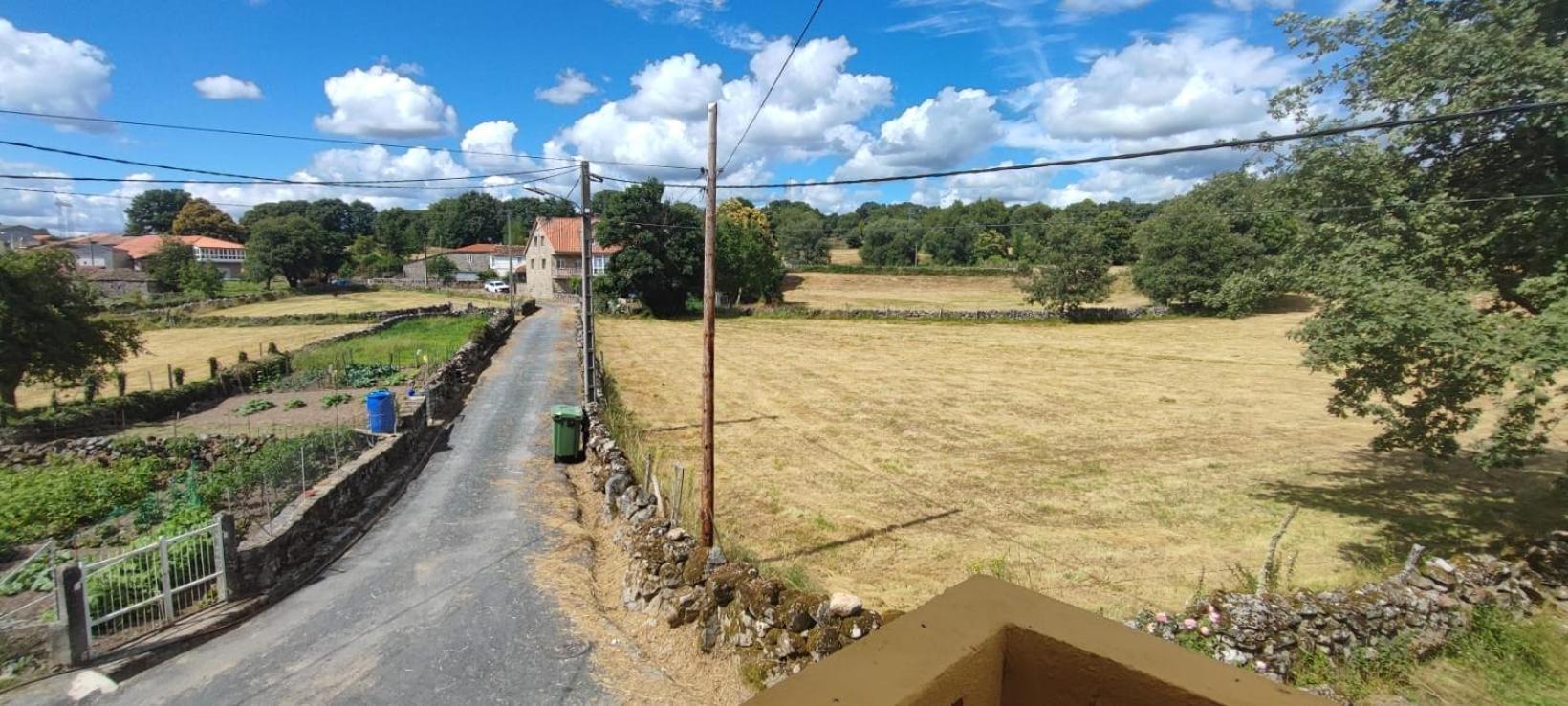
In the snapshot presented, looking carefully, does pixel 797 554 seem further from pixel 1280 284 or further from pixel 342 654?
pixel 1280 284

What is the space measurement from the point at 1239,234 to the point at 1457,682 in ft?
179

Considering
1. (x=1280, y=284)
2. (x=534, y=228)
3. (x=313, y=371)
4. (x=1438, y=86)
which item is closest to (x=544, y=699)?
(x=1280, y=284)

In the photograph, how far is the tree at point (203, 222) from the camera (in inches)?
4188

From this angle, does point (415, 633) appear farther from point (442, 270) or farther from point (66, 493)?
point (442, 270)

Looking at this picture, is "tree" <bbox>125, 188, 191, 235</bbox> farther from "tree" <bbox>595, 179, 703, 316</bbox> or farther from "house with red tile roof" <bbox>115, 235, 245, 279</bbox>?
"tree" <bbox>595, 179, 703, 316</bbox>

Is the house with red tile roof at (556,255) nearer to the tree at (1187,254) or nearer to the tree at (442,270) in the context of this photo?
the tree at (442,270)

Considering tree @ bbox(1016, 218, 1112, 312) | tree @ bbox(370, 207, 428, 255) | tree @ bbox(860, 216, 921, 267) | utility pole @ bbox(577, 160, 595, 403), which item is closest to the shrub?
utility pole @ bbox(577, 160, 595, 403)

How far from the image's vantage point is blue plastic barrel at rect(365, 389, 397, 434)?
15.5 metres

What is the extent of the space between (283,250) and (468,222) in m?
60.7

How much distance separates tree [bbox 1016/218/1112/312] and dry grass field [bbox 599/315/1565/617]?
18648 millimetres

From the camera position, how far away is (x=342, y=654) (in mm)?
8125

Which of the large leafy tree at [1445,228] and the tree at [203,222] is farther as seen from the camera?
the tree at [203,222]

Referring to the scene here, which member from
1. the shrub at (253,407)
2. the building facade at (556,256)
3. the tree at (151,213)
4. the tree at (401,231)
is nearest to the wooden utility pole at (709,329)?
the shrub at (253,407)

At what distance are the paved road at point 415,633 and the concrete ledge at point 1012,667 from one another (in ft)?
21.0
